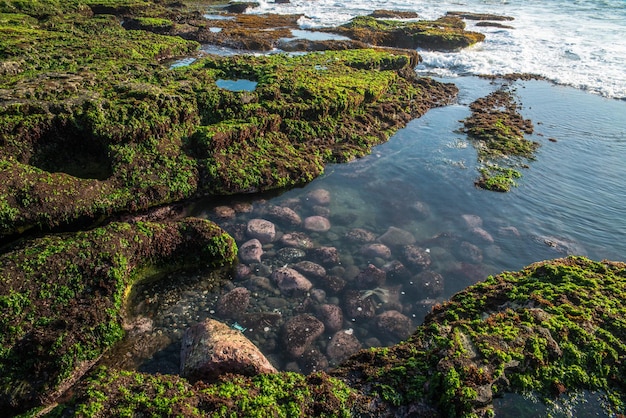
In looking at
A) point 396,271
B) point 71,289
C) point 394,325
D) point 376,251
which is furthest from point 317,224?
point 71,289

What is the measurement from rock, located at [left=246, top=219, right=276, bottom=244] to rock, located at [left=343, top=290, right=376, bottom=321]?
3.12 metres

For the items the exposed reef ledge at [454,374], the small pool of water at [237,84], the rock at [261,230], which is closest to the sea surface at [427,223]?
the rock at [261,230]

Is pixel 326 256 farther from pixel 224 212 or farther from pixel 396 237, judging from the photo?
pixel 224 212

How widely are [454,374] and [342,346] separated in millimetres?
3004

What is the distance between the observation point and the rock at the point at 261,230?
1238 centimetres

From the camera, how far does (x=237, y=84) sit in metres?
19.5

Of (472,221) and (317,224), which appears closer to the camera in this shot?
(317,224)

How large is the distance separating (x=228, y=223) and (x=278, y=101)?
24.3ft

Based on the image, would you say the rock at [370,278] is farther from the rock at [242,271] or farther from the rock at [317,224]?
the rock at [242,271]

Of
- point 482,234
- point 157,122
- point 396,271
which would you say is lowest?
point 396,271

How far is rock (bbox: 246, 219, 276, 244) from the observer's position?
1238 centimetres

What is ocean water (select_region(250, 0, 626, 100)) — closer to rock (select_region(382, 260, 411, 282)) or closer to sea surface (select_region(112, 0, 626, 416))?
sea surface (select_region(112, 0, 626, 416))

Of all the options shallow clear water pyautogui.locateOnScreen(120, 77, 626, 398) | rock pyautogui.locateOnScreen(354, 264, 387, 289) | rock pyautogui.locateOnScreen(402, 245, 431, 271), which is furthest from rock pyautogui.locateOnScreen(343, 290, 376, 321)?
rock pyautogui.locateOnScreen(402, 245, 431, 271)

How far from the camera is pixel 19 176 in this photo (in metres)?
10.6
